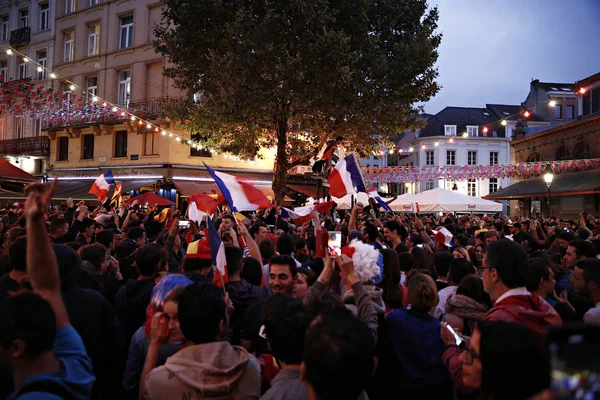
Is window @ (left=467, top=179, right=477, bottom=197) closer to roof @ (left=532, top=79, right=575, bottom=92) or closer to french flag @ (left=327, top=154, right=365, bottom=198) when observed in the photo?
roof @ (left=532, top=79, right=575, bottom=92)

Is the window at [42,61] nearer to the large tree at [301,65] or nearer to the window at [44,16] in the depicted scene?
the window at [44,16]

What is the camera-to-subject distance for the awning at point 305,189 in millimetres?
27828

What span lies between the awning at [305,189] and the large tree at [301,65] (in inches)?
304

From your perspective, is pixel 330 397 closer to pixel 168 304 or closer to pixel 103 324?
pixel 168 304

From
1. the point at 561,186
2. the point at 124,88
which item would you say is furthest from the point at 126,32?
the point at 561,186

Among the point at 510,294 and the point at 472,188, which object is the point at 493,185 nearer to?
the point at 472,188

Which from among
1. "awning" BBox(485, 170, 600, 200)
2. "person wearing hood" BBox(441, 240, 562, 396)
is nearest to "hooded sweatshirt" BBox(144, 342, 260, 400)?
"person wearing hood" BBox(441, 240, 562, 396)

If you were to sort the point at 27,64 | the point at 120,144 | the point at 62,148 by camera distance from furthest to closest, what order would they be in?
the point at 27,64 < the point at 62,148 < the point at 120,144

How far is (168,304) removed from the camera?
10.2ft

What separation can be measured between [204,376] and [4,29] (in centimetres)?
4158

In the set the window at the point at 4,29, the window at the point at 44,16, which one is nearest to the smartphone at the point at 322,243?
the window at the point at 44,16

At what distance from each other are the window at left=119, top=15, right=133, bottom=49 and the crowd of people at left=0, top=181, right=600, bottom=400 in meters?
26.4

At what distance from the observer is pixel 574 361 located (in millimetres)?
1192

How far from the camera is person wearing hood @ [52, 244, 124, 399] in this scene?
3375mm
